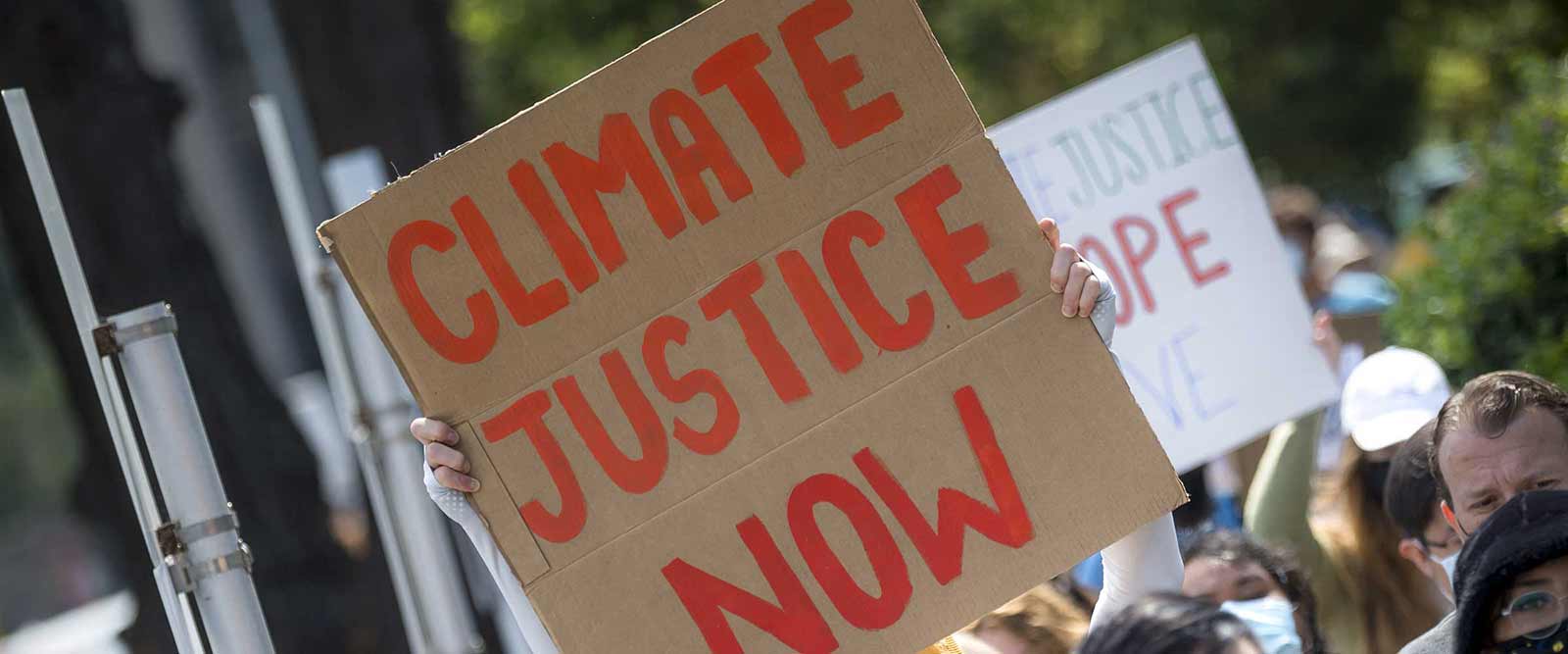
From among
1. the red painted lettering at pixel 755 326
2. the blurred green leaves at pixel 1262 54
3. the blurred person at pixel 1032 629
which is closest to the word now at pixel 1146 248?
the blurred person at pixel 1032 629

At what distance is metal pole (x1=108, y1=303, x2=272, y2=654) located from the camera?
9.43ft

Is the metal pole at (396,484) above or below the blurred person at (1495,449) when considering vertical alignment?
above

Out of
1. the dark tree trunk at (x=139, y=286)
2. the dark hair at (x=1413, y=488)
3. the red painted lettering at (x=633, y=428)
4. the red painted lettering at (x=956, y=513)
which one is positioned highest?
the dark tree trunk at (x=139, y=286)

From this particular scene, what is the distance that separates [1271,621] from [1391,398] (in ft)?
3.76

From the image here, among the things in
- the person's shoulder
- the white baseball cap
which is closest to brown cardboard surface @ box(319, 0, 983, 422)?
the person's shoulder

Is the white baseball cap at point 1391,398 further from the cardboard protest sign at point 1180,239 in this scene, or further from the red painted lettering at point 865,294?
the red painted lettering at point 865,294

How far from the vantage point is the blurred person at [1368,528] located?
3896 mm

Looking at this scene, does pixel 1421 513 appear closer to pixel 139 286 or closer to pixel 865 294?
pixel 865 294

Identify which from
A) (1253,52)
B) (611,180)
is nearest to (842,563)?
(611,180)

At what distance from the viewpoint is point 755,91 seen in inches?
107

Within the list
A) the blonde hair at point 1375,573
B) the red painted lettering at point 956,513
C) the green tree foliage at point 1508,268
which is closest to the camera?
the red painted lettering at point 956,513

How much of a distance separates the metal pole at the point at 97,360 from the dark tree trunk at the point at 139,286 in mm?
3777

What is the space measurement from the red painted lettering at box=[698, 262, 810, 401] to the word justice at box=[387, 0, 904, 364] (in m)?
0.10

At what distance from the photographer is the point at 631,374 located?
2.65m
